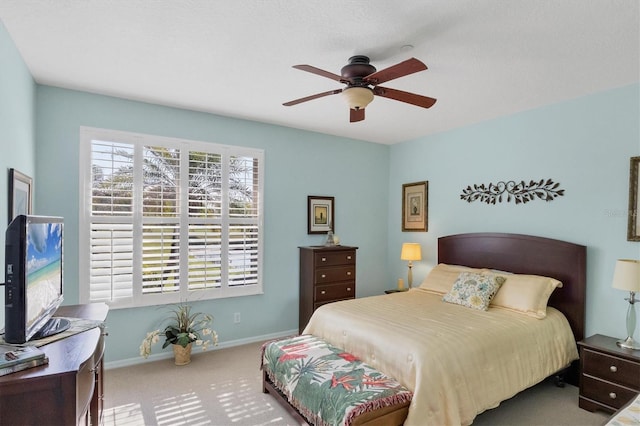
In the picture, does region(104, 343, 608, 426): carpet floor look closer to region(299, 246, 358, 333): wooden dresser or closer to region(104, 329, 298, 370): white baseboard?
region(104, 329, 298, 370): white baseboard

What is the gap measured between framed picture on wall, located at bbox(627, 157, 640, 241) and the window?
3.60 meters

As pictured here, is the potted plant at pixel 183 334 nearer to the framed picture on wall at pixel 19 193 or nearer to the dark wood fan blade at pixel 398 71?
the framed picture on wall at pixel 19 193

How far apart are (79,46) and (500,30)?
2790mm

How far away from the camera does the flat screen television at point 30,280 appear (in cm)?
140

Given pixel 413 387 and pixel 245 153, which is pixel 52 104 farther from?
pixel 413 387

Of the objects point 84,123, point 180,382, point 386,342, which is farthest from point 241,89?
point 180,382

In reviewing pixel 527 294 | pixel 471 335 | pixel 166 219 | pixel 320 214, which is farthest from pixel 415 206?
pixel 166 219

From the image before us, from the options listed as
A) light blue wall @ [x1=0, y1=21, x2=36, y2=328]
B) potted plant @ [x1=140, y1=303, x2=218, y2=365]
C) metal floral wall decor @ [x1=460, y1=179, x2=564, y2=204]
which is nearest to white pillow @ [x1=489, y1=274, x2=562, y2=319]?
metal floral wall decor @ [x1=460, y1=179, x2=564, y2=204]

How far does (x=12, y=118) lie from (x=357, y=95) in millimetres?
2293

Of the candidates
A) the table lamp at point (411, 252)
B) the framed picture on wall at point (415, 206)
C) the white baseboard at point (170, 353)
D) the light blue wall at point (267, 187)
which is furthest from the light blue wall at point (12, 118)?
the framed picture on wall at point (415, 206)

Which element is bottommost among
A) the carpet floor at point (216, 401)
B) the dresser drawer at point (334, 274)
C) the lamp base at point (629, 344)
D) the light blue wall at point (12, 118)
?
the carpet floor at point (216, 401)

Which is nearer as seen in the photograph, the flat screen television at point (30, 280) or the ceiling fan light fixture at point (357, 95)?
the flat screen television at point (30, 280)

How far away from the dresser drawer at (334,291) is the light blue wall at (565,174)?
1117 millimetres

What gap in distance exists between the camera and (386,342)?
8.25 feet
